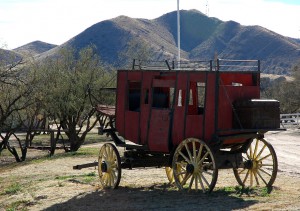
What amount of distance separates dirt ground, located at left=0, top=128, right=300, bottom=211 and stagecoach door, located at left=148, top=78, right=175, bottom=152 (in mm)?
1157

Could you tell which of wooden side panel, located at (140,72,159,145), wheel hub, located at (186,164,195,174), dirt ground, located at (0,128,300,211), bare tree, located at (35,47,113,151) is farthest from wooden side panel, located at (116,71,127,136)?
bare tree, located at (35,47,113,151)

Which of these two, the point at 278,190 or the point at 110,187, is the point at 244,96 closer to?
the point at 278,190

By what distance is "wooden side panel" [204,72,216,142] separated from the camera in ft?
39.3

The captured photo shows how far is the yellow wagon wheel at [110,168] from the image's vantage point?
1380 centimetres

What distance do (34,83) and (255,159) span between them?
18.4 metres

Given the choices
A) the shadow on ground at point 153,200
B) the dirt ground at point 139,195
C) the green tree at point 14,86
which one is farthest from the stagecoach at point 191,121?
the green tree at point 14,86

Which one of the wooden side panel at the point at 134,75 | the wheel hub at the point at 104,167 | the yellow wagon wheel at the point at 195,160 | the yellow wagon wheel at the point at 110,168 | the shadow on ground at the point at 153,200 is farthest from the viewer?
the wheel hub at the point at 104,167

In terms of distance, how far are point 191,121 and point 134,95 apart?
228 centimetres

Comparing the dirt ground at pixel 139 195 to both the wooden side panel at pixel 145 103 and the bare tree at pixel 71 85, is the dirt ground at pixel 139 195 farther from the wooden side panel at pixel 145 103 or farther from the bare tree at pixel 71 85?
the bare tree at pixel 71 85

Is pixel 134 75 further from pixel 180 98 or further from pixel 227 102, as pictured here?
pixel 227 102

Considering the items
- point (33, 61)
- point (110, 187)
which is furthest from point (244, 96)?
point (33, 61)

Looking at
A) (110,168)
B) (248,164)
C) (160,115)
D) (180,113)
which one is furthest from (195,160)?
(110,168)

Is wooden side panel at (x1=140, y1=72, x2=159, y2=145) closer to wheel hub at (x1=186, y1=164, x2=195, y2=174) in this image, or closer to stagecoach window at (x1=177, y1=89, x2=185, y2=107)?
stagecoach window at (x1=177, y1=89, x2=185, y2=107)

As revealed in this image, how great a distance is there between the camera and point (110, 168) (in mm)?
14008
